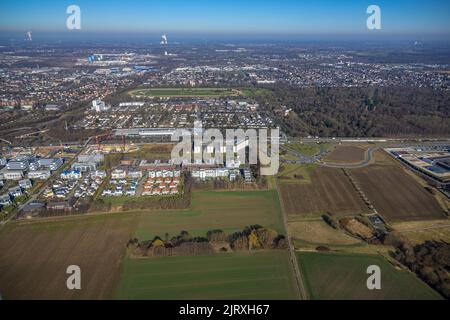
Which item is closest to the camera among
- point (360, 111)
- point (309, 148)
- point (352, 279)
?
point (352, 279)

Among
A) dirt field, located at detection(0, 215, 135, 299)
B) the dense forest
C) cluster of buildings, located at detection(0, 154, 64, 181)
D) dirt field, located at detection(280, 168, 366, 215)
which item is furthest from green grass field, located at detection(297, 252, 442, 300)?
the dense forest

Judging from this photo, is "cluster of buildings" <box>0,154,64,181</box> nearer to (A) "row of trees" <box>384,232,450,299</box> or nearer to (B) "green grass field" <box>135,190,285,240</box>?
(B) "green grass field" <box>135,190,285,240</box>

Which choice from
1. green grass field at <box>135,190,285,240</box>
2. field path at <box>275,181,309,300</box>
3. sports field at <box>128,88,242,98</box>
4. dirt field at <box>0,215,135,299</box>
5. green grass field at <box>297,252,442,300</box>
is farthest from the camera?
sports field at <box>128,88,242,98</box>

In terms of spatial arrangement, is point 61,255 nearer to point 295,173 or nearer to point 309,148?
point 295,173

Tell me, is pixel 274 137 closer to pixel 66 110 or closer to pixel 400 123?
pixel 400 123

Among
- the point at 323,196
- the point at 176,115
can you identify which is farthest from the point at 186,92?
the point at 323,196

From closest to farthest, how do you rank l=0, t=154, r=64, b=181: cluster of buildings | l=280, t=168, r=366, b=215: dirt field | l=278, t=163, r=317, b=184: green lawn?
l=280, t=168, r=366, b=215: dirt field
l=278, t=163, r=317, b=184: green lawn
l=0, t=154, r=64, b=181: cluster of buildings
